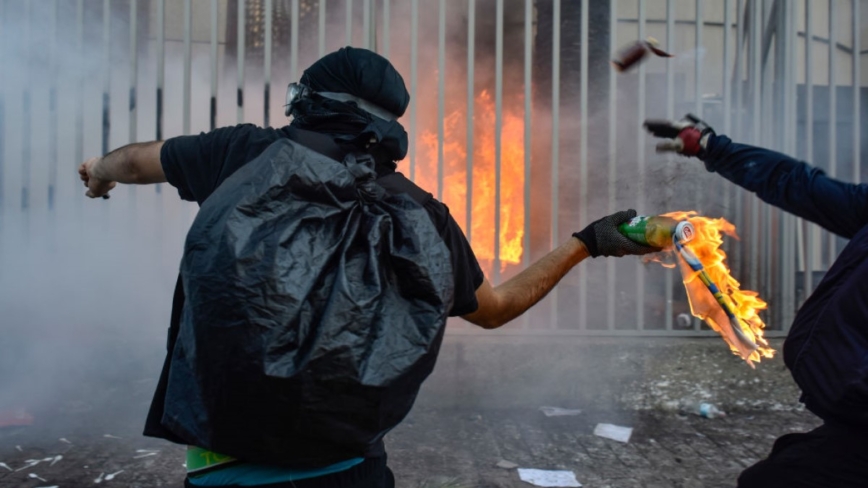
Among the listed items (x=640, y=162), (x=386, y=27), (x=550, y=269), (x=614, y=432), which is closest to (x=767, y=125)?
(x=640, y=162)

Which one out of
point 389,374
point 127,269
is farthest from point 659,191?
point 389,374

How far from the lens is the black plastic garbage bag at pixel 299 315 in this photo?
5.27ft

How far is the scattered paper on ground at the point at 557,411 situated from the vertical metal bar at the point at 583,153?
618 mm

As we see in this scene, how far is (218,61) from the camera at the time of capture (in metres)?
5.42

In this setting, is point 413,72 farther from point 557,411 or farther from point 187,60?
point 557,411

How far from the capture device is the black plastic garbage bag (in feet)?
5.27

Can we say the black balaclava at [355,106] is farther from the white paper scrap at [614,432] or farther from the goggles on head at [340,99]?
the white paper scrap at [614,432]

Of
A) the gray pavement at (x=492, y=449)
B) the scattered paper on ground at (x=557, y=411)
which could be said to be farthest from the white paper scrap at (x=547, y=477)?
the scattered paper on ground at (x=557, y=411)

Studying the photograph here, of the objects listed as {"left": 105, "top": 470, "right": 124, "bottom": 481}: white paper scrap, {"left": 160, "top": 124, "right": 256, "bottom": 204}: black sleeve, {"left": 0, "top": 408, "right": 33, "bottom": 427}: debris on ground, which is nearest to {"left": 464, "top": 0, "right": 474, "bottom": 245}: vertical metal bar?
{"left": 105, "top": 470, "right": 124, "bottom": 481}: white paper scrap

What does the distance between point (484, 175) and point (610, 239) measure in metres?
2.97

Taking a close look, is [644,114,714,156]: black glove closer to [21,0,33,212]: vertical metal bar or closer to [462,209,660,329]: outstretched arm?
[462,209,660,329]: outstretched arm

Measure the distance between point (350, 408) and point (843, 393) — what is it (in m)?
1.65

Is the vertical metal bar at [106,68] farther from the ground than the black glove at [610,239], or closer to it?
farther from the ground

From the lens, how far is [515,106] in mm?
5625
